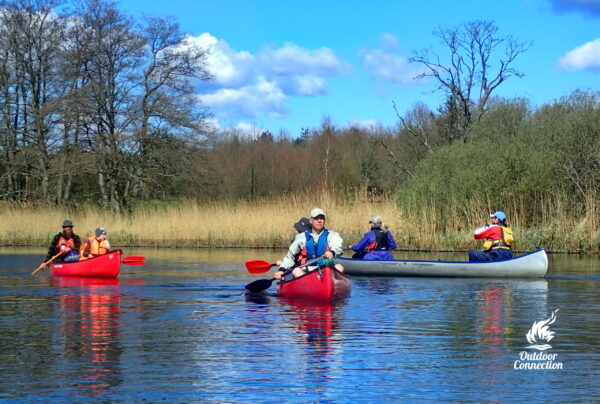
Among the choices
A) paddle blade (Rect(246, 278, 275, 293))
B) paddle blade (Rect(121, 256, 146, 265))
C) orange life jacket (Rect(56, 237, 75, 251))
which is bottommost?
paddle blade (Rect(246, 278, 275, 293))

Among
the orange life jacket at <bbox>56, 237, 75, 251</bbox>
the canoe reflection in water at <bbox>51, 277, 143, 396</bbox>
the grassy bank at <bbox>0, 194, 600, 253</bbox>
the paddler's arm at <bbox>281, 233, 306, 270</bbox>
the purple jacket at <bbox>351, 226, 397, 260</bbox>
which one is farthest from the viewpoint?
the grassy bank at <bbox>0, 194, 600, 253</bbox>

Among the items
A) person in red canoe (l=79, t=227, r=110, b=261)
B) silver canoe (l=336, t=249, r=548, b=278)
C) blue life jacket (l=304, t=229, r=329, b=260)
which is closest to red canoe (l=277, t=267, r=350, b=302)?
blue life jacket (l=304, t=229, r=329, b=260)

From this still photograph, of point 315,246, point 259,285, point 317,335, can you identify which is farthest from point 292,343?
point 259,285

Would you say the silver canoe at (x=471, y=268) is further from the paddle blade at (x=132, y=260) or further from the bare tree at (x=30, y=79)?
the bare tree at (x=30, y=79)

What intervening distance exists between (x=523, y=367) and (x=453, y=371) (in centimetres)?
72

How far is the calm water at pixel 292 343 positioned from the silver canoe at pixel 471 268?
345mm

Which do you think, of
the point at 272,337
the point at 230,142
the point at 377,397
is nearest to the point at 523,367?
the point at 377,397

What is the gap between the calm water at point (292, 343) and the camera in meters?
7.80

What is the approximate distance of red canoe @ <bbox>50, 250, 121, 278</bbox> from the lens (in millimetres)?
19047

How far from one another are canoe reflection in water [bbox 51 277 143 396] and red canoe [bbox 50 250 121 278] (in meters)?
0.61

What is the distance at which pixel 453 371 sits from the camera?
855 cm

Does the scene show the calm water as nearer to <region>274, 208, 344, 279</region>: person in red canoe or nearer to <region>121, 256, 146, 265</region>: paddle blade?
<region>274, 208, 344, 279</region>: person in red canoe

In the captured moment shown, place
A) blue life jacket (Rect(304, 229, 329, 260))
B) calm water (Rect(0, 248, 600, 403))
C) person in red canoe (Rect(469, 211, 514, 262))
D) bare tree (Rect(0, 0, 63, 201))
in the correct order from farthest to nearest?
bare tree (Rect(0, 0, 63, 201)), person in red canoe (Rect(469, 211, 514, 262)), blue life jacket (Rect(304, 229, 329, 260)), calm water (Rect(0, 248, 600, 403))

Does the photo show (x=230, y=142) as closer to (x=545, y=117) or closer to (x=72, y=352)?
(x=545, y=117)
